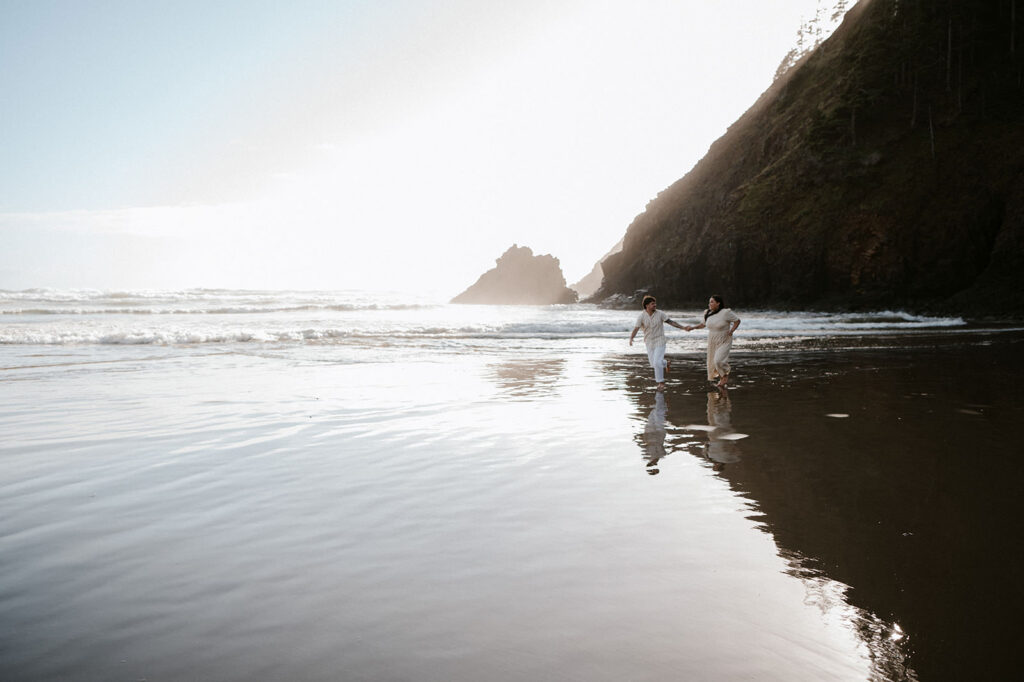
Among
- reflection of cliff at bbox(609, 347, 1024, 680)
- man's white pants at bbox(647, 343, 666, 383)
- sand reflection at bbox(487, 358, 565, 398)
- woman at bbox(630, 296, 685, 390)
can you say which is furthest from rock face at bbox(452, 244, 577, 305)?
reflection of cliff at bbox(609, 347, 1024, 680)

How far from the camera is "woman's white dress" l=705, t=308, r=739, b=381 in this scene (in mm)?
13146

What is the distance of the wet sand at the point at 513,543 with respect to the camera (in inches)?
114

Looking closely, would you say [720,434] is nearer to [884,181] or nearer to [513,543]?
[513,543]

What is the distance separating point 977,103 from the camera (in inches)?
1714

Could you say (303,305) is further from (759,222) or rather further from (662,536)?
(662,536)

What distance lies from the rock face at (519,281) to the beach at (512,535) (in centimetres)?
10188

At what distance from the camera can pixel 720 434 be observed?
818cm

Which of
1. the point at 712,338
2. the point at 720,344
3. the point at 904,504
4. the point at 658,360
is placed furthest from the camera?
the point at 712,338

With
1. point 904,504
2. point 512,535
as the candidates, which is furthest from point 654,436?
point 512,535

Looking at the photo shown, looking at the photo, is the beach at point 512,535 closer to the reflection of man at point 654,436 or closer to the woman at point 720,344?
the reflection of man at point 654,436

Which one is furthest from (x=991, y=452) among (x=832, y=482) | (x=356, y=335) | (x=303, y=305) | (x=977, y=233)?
(x=303, y=305)

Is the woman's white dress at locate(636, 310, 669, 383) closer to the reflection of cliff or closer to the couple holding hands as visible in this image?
the couple holding hands

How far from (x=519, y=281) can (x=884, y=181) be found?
7680 cm

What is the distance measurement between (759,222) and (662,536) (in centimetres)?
5013
